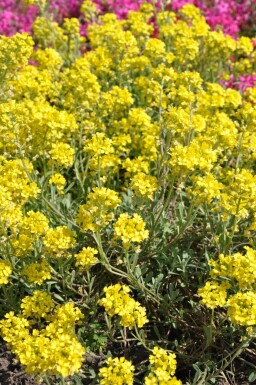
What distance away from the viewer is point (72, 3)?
8500 mm

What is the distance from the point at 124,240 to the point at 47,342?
28.2 inches

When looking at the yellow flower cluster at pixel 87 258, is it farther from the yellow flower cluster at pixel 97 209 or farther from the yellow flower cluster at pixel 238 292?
the yellow flower cluster at pixel 238 292

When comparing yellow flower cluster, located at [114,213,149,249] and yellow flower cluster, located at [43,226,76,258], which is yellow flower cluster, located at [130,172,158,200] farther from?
yellow flower cluster, located at [43,226,76,258]

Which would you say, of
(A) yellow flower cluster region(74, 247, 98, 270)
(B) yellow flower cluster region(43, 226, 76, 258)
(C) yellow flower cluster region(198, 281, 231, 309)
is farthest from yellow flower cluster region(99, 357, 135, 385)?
(B) yellow flower cluster region(43, 226, 76, 258)

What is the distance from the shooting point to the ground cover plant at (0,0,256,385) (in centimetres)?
322

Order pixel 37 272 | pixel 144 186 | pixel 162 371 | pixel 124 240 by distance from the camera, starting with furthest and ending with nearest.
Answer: pixel 144 186
pixel 37 272
pixel 124 240
pixel 162 371

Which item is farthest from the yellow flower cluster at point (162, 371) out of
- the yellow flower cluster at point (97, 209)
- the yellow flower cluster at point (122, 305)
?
the yellow flower cluster at point (97, 209)

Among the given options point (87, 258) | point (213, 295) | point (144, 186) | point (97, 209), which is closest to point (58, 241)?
point (87, 258)

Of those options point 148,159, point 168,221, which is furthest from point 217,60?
point 168,221

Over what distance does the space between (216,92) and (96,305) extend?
2245mm

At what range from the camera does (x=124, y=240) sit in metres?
3.25

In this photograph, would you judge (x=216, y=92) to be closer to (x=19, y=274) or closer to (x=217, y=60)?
(x=217, y=60)

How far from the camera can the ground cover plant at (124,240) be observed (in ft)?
10.6

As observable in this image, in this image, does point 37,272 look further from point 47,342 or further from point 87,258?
point 47,342
